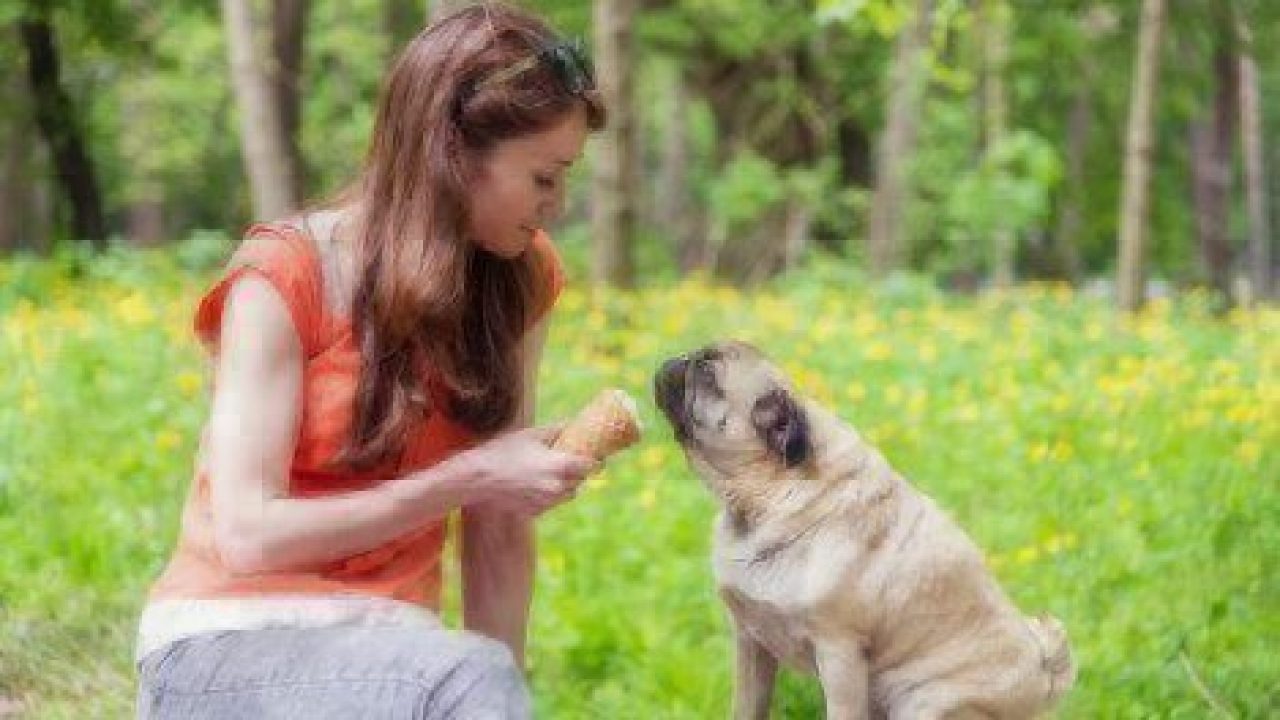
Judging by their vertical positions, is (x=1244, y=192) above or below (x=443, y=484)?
below

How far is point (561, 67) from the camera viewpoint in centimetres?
314

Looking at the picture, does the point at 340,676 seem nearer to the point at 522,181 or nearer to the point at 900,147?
the point at 522,181

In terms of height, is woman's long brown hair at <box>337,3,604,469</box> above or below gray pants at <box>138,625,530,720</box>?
above

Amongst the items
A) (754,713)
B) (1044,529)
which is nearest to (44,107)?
(1044,529)

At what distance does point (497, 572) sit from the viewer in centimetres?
390

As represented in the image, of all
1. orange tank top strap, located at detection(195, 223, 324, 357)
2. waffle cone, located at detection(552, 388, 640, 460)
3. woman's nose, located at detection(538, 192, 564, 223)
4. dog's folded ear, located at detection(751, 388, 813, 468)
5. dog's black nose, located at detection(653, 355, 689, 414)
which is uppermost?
woman's nose, located at detection(538, 192, 564, 223)

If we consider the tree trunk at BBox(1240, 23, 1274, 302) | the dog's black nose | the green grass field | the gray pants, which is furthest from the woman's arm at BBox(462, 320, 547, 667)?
the tree trunk at BBox(1240, 23, 1274, 302)

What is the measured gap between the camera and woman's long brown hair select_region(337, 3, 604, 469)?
3.12 m

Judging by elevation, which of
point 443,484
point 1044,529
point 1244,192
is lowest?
point 1244,192

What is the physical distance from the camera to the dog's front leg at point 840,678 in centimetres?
387

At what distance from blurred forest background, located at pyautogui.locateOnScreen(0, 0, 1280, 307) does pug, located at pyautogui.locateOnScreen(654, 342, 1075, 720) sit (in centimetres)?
502

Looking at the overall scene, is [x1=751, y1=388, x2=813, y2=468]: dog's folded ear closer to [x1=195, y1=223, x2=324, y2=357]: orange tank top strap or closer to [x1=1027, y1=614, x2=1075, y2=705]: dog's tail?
[x1=1027, y1=614, x2=1075, y2=705]: dog's tail

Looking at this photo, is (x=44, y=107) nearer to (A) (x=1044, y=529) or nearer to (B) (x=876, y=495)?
(A) (x=1044, y=529)

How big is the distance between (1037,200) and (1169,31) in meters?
1.82
